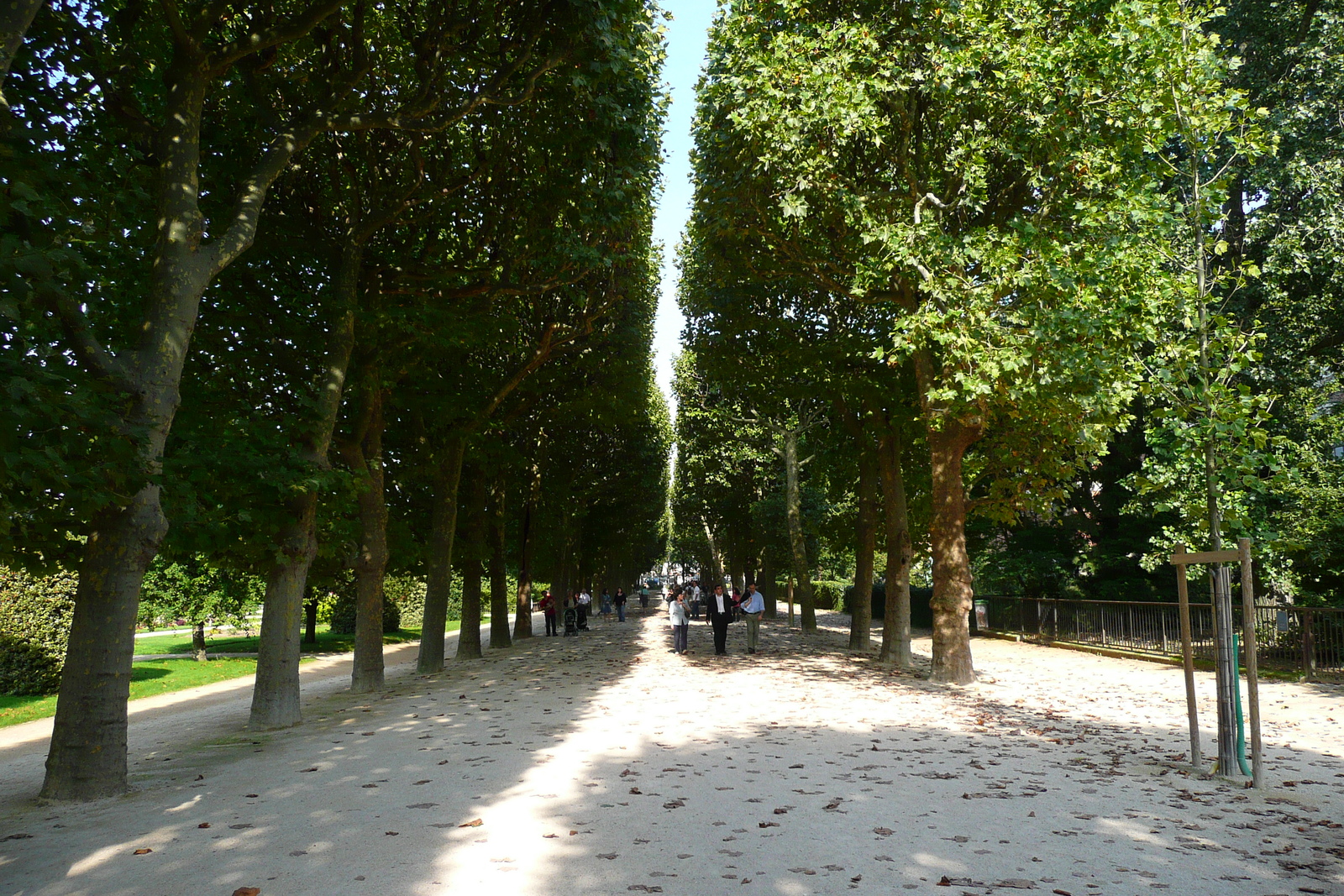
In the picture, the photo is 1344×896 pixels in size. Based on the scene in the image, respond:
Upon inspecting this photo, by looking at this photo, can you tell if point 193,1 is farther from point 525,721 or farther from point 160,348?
point 525,721

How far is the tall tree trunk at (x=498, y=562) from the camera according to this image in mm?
23109

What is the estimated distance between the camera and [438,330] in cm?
1305

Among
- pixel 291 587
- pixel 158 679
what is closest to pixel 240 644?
pixel 158 679

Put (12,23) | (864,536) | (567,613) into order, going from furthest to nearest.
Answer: (567,613) < (864,536) < (12,23)

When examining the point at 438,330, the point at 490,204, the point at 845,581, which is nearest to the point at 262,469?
the point at 438,330

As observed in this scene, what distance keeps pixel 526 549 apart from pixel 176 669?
1004cm

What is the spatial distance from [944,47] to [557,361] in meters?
11.5

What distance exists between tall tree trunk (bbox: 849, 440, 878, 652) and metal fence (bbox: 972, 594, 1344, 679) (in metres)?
6.35

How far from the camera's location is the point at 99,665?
712 centimetres

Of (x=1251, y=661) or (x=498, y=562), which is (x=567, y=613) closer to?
(x=498, y=562)

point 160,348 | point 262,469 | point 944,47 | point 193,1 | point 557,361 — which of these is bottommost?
point 262,469

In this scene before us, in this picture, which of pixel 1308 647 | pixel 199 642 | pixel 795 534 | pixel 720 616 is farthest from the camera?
pixel 795 534

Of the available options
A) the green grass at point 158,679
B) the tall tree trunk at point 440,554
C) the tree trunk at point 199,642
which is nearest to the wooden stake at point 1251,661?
the tall tree trunk at point 440,554

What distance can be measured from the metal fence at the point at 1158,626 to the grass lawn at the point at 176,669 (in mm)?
20094
